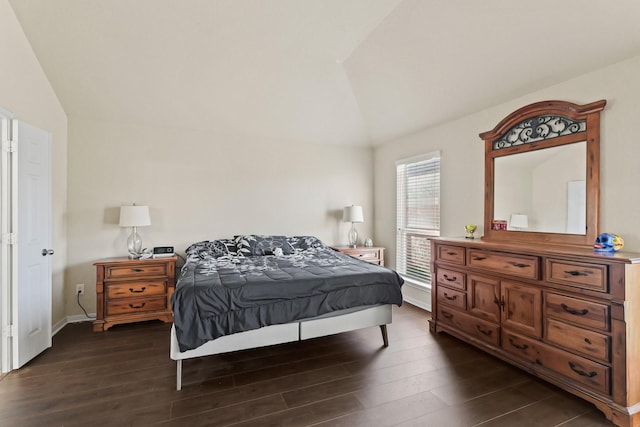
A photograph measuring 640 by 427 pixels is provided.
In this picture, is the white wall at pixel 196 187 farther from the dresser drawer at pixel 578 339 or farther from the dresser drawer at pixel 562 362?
the dresser drawer at pixel 578 339

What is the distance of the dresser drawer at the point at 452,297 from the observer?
9.61 ft

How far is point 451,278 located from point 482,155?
1399 millimetres

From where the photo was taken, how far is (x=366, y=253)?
4.53 metres

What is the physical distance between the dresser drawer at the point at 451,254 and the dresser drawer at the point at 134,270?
10.2 feet

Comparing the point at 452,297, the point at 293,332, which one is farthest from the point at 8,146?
the point at 452,297

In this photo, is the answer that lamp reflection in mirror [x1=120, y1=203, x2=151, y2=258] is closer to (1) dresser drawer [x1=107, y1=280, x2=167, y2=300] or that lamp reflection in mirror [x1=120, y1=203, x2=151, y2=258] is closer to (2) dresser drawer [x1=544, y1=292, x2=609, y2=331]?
(1) dresser drawer [x1=107, y1=280, x2=167, y2=300]

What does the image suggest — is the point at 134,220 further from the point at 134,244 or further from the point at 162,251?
the point at 162,251

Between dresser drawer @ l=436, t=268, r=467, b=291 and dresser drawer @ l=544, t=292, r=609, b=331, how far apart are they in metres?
0.74

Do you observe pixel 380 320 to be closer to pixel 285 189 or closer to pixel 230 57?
pixel 285 189

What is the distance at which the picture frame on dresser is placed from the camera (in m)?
1.86

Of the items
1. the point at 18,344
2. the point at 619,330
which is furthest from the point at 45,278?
the point at 619,330

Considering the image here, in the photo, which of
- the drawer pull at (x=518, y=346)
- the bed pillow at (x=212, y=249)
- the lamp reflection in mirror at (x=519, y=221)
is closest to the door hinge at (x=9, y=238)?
the bed pillow at (x=212, y=249)

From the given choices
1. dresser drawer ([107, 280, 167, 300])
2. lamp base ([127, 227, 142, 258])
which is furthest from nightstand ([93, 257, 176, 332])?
lamp base ([127, 227, 142, 258])

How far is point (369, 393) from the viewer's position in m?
2.13
